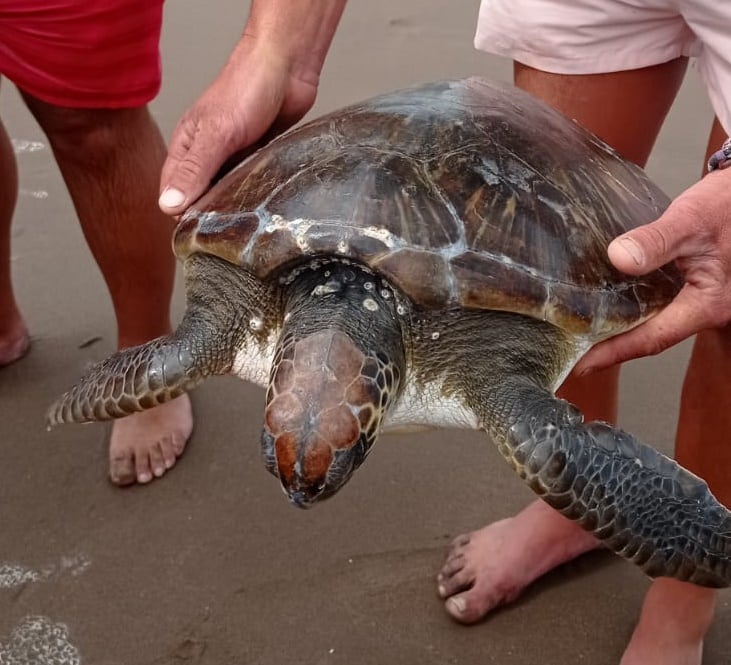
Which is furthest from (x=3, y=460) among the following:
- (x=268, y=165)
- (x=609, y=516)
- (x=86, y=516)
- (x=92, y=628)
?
(x=609, y=516)

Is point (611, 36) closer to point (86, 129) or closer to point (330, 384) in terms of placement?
point (330, 384)

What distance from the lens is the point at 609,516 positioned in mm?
913

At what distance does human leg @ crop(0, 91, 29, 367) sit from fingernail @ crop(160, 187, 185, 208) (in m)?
0.82

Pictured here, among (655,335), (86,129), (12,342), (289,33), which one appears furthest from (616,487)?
(12,342)

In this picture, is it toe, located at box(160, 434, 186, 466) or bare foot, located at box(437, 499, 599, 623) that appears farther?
toe, located at box(160, 434, 186, 466)

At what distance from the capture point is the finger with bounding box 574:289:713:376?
38.8 inches

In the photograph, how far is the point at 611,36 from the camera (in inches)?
46.1

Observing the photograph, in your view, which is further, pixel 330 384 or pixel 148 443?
pixel 148 443

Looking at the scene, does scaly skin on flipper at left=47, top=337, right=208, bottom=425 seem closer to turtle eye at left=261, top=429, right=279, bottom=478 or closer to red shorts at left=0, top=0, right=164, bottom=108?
turtle eye at left=261, top=429, right=279, bottom=478

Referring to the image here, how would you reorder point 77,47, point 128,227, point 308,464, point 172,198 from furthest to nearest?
point 128,227, point 77,47, point 172,198, point 308,464

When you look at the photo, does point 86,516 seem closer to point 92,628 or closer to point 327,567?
point 92,628

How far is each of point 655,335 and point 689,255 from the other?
0.11m

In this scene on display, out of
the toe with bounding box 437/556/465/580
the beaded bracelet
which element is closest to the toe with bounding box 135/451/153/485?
the toe with bounding box 437/556/465/580

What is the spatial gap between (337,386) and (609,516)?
338 mm
